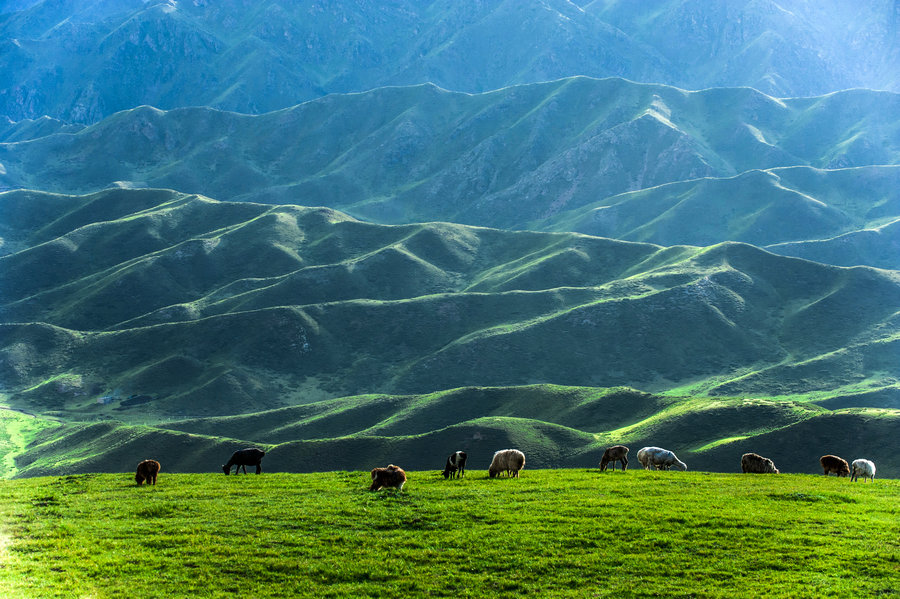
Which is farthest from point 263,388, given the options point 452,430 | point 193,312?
point 452,430

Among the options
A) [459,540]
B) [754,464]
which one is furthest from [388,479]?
[754,464]

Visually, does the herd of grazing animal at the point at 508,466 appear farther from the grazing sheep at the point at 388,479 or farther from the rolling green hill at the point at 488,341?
the rolling green hill at the point at 488,341

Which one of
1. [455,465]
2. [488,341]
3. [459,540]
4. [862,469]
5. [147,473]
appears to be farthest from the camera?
[488,341]

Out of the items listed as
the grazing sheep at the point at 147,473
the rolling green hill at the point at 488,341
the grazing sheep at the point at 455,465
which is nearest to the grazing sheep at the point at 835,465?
the grazing sheep at the point at 455,465

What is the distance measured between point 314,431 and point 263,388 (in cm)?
3668

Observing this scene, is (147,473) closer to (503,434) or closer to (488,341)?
(503,434)

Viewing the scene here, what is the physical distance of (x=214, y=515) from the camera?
3086cm

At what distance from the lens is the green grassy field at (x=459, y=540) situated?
2339cm

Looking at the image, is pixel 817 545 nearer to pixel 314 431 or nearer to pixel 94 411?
pixel 314 431

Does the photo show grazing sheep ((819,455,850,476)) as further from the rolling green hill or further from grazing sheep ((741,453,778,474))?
the rolling green hill

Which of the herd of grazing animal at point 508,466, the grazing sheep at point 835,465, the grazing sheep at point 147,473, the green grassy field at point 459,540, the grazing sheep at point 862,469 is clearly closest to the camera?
the green grassy field at point 459,540

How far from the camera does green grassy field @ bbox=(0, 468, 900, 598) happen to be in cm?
2339

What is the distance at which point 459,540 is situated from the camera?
27.1 metres

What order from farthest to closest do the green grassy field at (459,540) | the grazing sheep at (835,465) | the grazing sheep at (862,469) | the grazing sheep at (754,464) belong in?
the grazing sheep at (754,464), the grazing sheep at (835,465), the grazing sheep at (862,469), the green grassy field at (459,540)
